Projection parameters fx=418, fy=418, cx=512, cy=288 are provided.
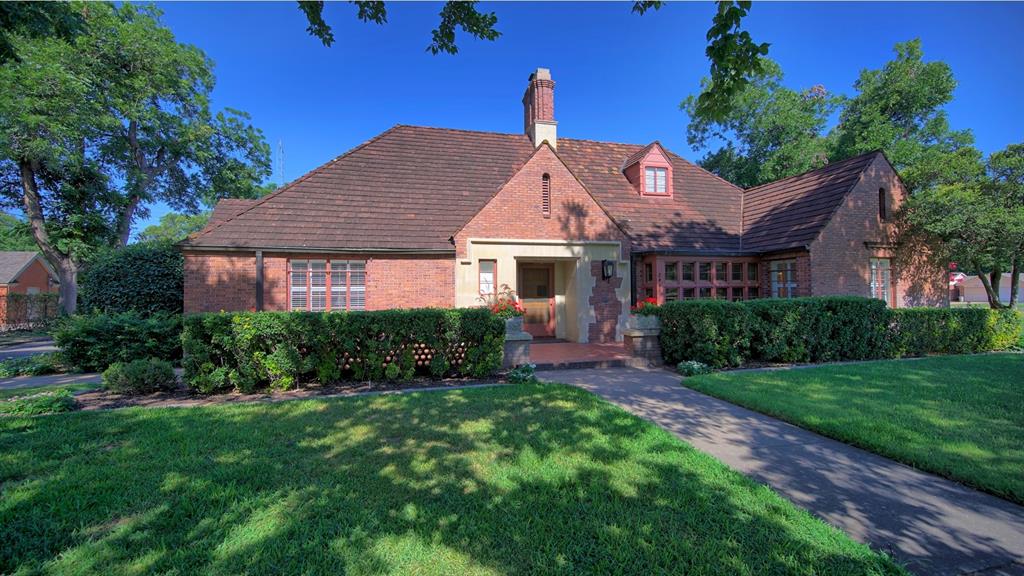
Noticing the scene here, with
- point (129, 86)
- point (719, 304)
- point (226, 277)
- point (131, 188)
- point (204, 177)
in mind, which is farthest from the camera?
point (204, 177)

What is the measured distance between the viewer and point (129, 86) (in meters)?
21.7

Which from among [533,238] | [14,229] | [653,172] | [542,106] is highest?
[542,106]

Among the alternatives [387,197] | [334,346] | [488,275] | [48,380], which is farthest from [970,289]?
[48,380]

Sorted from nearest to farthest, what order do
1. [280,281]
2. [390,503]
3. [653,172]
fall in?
[390,503] → [280,281] → [653,172]

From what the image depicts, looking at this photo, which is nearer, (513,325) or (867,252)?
(513,325)

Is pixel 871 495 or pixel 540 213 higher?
pixel 540 213

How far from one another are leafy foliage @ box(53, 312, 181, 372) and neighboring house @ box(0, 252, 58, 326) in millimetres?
26137

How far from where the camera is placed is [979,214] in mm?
13016

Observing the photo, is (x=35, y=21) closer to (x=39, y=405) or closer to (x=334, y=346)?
(x=39, y=405)

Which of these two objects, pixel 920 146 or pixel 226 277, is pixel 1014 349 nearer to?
pixel 920 146

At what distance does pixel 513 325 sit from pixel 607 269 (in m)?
4.97

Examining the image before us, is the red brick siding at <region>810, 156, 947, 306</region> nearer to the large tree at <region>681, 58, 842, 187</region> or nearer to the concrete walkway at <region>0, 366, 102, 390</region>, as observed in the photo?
the large tree at <region>681, 58, 842, 187</region>

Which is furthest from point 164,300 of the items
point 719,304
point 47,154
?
point 719,304

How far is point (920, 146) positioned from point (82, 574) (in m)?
35.6
